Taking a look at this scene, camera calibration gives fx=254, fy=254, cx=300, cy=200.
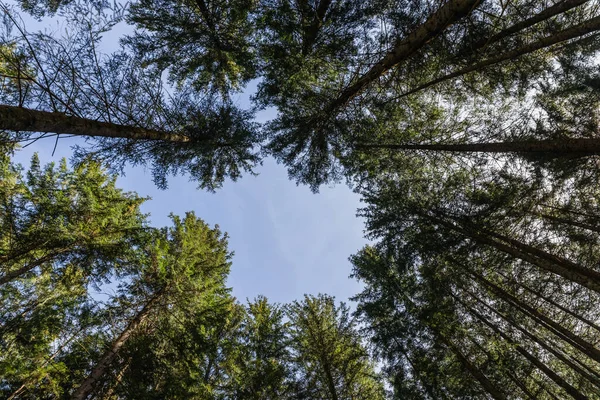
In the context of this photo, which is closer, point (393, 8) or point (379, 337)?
point (393, 8)

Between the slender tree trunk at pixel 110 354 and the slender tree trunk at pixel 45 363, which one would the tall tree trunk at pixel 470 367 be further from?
the slender tree trunk at pixel 45 363

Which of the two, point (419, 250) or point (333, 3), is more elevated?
point (333, 3)

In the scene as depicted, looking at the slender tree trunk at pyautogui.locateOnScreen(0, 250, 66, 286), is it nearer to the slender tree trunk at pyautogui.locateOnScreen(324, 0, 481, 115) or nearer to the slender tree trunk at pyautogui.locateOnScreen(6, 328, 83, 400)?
the slender tree trunk at pyautogui.locateOnScreen(6, 328, 83, 400)

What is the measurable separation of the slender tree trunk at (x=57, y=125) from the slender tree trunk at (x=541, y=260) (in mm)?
9073

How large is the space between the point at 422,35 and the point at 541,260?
22.4 ft

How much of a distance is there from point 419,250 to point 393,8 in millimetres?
6994

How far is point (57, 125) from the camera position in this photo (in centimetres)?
398

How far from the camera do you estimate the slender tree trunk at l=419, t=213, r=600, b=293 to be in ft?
18.2

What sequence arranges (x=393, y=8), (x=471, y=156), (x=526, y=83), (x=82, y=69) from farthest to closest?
(x=471, y=156) < (x=526, y=83) < (x=393, y=8) < (x=82, y=69)

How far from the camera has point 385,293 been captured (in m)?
10.2

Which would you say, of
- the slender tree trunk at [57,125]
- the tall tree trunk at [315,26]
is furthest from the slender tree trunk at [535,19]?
the slender tree trunk at [57,125]

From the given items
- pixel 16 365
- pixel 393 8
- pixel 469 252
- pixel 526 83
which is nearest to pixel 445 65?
pixel 393 8

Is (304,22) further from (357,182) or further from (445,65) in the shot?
(357,182)

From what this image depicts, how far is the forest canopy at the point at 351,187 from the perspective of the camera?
233 inches
